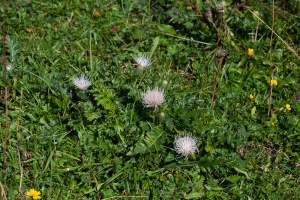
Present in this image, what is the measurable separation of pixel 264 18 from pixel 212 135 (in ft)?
4.55

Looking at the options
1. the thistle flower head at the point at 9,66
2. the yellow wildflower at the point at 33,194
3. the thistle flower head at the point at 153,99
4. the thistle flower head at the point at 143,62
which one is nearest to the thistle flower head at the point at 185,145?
the thistle flower head at the point at 153,99

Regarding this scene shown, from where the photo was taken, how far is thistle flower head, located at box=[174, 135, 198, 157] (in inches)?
113

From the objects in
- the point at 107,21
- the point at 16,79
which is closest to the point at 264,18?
the point at 107,21

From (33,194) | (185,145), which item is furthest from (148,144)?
(33,194)

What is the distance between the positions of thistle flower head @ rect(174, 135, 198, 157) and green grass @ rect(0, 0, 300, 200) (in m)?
0.06

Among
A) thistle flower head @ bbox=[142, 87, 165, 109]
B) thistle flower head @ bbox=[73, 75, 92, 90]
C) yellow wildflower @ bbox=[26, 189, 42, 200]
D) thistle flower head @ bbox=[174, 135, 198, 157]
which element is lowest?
yellow wildflower @ bbox=[26, 189, 42, 200]

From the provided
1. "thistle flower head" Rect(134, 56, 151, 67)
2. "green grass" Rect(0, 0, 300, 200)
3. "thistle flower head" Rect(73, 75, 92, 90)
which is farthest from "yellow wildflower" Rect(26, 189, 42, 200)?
"thistle flower head" Rect(134, 56, 151, 67)

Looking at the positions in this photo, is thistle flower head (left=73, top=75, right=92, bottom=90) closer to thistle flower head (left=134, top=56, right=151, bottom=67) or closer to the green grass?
the green grass

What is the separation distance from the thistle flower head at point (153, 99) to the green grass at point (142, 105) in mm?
72

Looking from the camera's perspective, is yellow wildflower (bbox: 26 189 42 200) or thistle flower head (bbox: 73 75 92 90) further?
thistle flower head (bbox: 73 75 92 90)

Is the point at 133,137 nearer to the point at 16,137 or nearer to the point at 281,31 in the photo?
the point at 16,137

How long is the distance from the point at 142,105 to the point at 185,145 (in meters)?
0.40

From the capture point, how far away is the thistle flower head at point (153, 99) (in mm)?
2949

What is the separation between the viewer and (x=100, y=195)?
2.84 m
